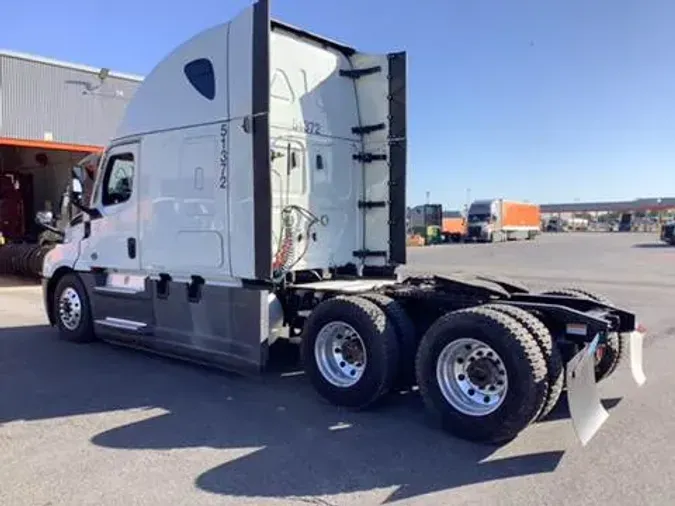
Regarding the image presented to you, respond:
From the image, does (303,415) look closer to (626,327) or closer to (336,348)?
(336,348)

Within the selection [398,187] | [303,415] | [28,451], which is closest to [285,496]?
[303,415]

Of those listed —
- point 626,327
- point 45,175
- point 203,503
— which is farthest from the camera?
point 45,175

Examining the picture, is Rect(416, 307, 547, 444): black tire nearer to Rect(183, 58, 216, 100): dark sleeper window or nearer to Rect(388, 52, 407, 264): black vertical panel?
Rect(388, 52, 407, 264): black vertical panel

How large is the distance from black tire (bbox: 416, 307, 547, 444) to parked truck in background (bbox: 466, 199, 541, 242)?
152 ft

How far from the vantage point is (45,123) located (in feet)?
62.0

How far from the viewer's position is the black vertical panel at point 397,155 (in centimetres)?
723

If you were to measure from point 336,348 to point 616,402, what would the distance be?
107 inches

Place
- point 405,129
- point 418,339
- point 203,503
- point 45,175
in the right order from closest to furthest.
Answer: point 203,503 < point 418,339 < point 405,129 < point 45,175

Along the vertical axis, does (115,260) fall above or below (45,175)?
below

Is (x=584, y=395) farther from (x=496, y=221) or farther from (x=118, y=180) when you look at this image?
(x=496, y=221)

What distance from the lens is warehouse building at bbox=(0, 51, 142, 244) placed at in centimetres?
1820

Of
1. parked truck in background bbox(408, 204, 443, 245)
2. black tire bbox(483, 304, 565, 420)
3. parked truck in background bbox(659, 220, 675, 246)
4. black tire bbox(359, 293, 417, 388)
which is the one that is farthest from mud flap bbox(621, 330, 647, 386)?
parked truck in background bbox(659, 220, 675, 246)

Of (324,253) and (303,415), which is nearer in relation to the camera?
(303,415)

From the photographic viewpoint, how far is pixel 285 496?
396cm
